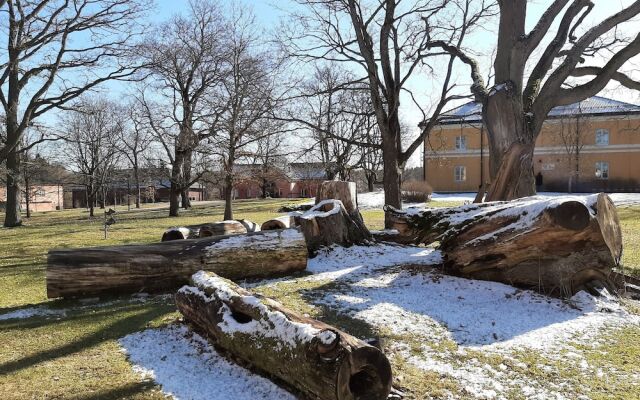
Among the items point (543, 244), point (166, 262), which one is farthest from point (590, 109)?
point (166, 262)

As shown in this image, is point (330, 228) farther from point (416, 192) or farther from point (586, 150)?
point (586, 150)

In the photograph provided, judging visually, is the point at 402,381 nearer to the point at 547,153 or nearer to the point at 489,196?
the point at 489,196

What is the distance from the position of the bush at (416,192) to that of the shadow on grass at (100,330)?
25243mm

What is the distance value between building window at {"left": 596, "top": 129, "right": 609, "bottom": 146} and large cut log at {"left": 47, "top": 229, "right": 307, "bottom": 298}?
38.6 meters

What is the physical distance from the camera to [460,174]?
41656mm

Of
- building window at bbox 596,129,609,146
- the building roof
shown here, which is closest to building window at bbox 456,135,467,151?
the building roof

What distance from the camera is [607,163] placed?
128ft

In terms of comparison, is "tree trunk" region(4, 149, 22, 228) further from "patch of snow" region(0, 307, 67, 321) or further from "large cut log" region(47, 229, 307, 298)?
"patch of snow" region(0, 307, 67, 321)

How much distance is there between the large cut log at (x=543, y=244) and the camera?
5812mm

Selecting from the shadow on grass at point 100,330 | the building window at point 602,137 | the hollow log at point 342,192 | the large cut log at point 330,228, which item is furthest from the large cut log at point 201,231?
the building window at point 602,137

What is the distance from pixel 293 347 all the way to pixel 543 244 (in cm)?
390

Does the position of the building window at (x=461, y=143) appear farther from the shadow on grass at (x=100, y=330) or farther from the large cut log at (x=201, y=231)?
the shadow on grass at (x=100, y=330)

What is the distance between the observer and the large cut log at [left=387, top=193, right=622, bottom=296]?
19.1 ft

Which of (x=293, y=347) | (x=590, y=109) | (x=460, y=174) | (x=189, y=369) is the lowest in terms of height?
(x=189, y=369)
